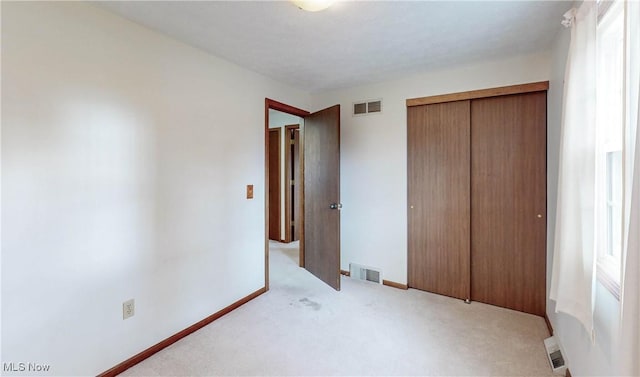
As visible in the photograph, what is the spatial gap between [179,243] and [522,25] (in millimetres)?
2966

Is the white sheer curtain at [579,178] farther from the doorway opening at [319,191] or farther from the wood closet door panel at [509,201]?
the doorway opening at [319,191]

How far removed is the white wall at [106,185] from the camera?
152cm

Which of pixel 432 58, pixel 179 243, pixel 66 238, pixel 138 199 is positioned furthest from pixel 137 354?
pixel 432 58

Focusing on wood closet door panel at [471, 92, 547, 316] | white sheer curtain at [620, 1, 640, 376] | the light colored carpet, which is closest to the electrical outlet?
the light colored carpet

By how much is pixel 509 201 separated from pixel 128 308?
Result: 3.21m

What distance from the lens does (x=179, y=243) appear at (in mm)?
2309

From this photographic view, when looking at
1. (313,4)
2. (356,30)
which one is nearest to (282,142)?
(356,30)

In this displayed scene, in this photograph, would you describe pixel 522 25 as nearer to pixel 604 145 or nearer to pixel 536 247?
pixel 604 145

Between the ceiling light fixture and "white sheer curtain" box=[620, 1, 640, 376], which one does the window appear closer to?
"white sheer curtain" box=[620, 1, 640, 376]

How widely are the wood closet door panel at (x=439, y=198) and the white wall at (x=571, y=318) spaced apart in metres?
0.66

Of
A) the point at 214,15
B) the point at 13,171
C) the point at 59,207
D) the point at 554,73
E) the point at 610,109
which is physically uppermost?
the point at 214,15

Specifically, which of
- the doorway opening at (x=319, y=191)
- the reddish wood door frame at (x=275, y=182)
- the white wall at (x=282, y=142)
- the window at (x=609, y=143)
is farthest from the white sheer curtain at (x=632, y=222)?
the reddish wood door frame at (x=275, y=182)

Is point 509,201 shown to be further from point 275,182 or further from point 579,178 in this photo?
point 275,182

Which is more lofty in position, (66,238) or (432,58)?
(432,58)
